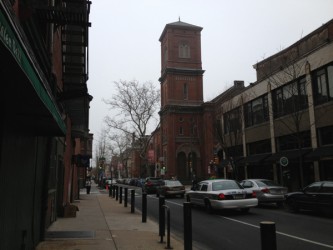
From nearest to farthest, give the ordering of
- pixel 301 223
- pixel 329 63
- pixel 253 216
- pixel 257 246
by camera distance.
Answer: pixel 257 246, pixel 301 223, pixel 253 216, pixel 329 63

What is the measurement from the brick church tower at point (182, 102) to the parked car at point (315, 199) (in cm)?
4658

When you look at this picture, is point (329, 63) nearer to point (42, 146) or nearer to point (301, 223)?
point (301, 223)

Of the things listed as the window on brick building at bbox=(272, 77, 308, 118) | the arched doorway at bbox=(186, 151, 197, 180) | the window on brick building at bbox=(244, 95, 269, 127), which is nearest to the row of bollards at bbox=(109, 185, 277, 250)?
the window on brick building at bbox=(272, 77, 308, 118)

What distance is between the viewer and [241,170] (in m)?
38.3

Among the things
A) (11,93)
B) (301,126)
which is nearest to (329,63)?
(301,126)

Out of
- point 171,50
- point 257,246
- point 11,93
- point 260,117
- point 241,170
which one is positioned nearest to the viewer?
point 11,93

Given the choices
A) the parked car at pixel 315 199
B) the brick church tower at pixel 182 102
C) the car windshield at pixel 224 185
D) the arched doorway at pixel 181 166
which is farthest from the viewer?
the brick church tower at pixel 182 102

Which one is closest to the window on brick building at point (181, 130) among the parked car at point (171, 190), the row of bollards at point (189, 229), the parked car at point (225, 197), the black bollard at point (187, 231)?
the parked car at point (171, 190)

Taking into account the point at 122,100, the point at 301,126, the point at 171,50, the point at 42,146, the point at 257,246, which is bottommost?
the point at 257,246

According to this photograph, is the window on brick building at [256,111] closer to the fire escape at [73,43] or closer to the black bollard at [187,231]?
the fire escape at [73,43]

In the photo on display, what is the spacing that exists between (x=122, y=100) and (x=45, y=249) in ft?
144

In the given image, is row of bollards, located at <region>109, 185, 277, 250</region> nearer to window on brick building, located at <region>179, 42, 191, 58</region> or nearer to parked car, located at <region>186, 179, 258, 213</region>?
parked car, located at <region>186, 179, 258, 213</region>

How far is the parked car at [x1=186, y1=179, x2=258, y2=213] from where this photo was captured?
15546 mm

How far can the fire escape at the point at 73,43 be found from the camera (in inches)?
330
